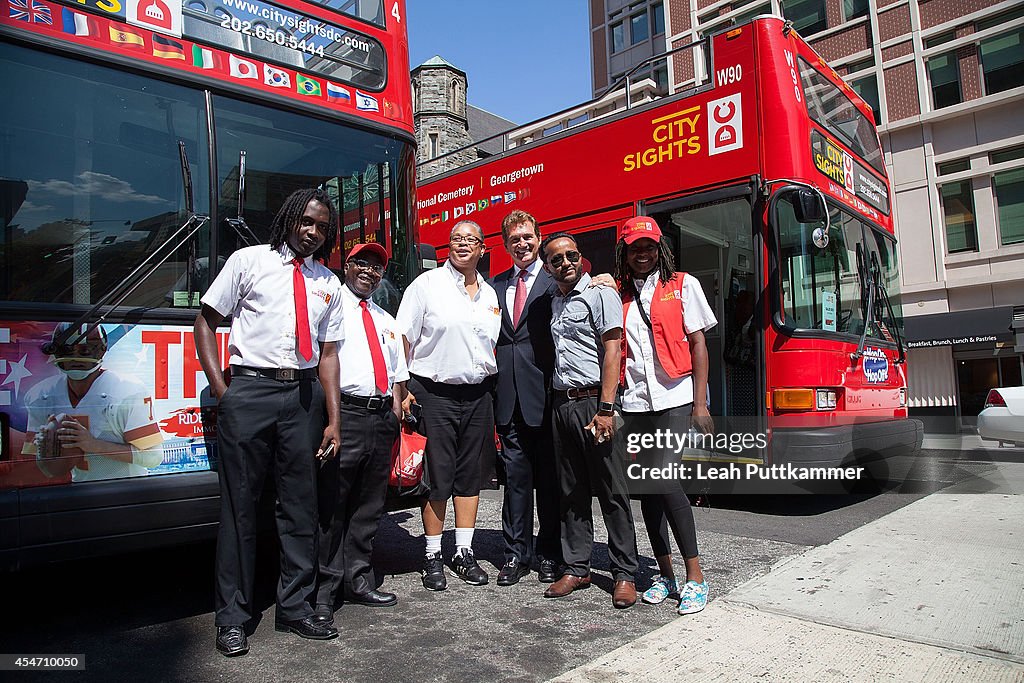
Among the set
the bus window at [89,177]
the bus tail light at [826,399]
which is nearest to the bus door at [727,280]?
the bus tail light at [826,399]

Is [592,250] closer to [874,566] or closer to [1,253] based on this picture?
[874,566]

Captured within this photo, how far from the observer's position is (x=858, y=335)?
244 inches

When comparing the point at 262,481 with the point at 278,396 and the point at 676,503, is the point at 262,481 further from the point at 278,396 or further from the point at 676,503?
the point at 676,503

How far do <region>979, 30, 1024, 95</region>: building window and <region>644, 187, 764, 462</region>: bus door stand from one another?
1722 cm

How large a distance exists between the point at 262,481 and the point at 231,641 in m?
0.66

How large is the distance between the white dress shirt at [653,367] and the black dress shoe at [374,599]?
1548 mm

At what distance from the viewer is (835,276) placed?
20.1ft

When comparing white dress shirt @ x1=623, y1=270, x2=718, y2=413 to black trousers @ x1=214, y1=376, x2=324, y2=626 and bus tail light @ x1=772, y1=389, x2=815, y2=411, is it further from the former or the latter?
bus tail light @ x1=772, y1=389, x2=815, y2=411

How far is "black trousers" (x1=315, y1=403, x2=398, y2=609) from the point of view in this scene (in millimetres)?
3523

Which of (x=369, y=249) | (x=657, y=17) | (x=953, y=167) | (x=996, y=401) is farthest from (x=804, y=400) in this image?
(x=657, y=17)

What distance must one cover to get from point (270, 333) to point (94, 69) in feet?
4.74

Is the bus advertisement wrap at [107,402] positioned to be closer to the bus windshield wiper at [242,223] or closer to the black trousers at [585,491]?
the bus windshield wiper at [242,223]

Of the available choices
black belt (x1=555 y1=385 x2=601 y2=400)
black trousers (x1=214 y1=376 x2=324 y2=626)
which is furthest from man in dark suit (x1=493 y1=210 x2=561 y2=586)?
black trousers (x1=214 y1=376 x2=324 y2=626)

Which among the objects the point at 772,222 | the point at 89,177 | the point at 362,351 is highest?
the point at 772,222
